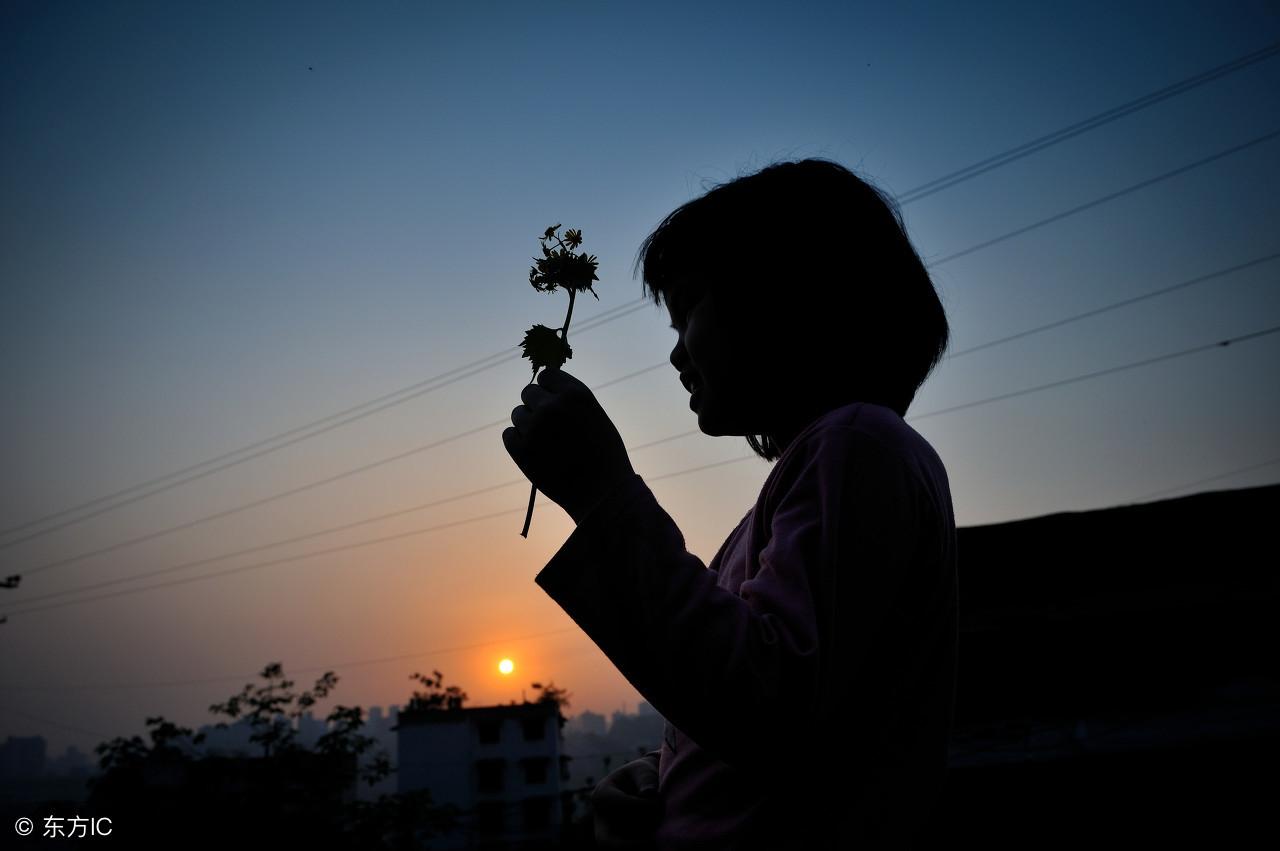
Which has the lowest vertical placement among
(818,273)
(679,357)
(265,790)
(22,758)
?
(22,758)

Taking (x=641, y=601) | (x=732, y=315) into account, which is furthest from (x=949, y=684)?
(x=732, y=315)

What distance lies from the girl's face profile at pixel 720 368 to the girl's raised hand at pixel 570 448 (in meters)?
0.36

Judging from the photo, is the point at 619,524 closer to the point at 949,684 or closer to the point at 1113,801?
the point at 949,684

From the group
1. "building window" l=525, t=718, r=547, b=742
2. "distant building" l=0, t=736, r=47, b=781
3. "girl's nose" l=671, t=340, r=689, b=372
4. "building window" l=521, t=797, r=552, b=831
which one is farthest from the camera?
"distant building" l=0, t=736, r=47, b=781

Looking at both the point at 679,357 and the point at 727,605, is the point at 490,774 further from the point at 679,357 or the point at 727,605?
the point at 727,605

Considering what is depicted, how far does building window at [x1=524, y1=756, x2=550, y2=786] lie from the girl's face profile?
57202 mm

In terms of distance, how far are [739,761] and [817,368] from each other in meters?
0.86

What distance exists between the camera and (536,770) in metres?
53.2

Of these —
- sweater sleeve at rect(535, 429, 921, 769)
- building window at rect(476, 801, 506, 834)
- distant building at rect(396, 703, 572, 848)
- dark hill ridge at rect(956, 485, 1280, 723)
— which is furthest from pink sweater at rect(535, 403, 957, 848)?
building window at rect(476, 801, 506, 834)

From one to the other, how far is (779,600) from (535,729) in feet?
191

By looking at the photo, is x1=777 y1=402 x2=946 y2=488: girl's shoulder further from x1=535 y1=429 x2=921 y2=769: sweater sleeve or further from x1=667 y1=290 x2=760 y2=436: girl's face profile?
x1=667 y1=290 x2=760 y2=436: girl's face profile

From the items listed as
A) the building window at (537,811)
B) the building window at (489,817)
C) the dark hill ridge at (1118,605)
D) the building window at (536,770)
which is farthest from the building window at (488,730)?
the dark hill ridge at (1118,605)

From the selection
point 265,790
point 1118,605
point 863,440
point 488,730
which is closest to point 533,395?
point 863,440

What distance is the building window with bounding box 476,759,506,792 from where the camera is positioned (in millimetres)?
53031
